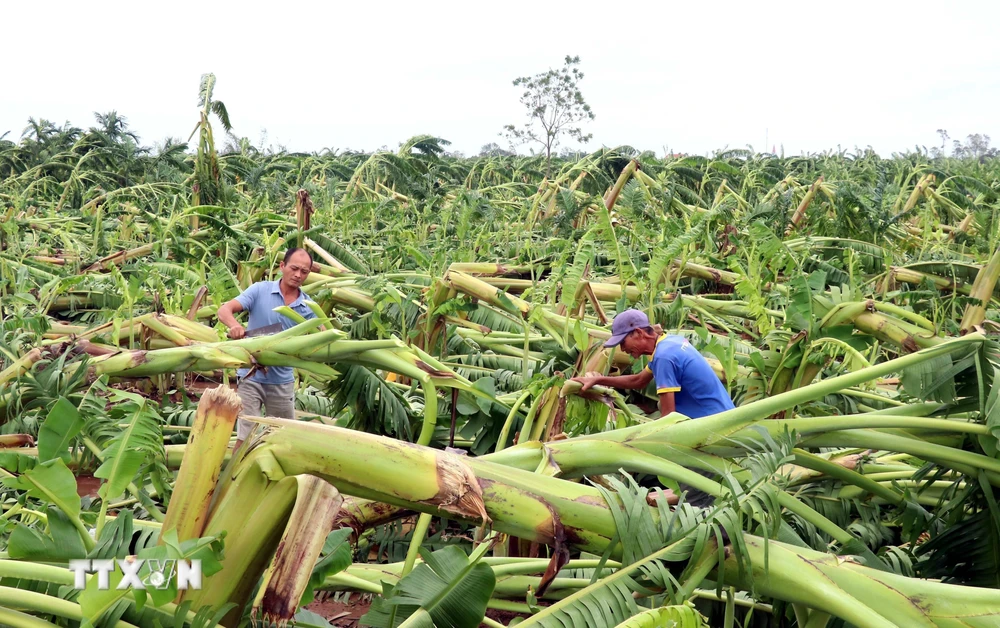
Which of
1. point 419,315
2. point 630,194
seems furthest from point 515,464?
point 630,194

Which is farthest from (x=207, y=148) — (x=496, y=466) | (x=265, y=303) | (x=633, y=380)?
(x=496, y=466)

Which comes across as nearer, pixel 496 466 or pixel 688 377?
pixel 496 466

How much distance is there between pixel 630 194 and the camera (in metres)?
8.78

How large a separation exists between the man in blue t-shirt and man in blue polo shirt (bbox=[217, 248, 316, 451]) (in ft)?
5.58

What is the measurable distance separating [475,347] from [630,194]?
3.46 meters

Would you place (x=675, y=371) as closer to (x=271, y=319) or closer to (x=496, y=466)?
(x=496, y=466)

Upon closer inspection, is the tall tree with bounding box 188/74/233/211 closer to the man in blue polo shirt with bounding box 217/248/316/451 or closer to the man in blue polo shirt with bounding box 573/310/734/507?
the man in blue polo shirt with bounding box 217/248/316/451

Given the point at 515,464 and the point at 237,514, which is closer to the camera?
the point at 237,514

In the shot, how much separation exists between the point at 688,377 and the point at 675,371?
0.07 m

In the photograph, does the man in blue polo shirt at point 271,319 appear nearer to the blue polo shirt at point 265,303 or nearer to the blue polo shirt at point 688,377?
the blue polo shirt at point 265,303

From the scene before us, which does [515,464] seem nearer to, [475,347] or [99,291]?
[475,347]

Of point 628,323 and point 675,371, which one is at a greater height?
point 628,323

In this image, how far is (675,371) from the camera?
398 centimetres

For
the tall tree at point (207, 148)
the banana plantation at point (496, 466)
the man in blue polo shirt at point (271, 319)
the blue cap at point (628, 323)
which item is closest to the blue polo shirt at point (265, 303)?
the man in blue polo shirt at point (271, 319)
